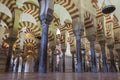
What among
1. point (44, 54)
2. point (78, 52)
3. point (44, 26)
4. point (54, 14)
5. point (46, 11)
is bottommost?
point (44, 54)

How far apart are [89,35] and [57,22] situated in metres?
2.73

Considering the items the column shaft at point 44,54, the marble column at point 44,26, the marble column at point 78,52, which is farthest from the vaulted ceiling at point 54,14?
the column shaft at point 44,54

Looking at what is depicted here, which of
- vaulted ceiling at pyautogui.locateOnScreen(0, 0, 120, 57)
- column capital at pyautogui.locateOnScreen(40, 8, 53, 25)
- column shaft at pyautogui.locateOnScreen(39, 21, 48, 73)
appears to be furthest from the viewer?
vaulted ceiling at pyautogui.locateOnScreen(0, 0, 120, 57)

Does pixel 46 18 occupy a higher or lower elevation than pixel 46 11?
lower

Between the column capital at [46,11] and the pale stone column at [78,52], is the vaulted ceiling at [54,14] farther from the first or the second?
the column capital at [46,11]

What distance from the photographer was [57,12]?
9172 millimetres

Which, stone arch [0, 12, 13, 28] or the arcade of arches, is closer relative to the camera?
the arcade of arches

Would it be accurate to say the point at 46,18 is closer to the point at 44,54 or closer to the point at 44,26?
the point at 44,26

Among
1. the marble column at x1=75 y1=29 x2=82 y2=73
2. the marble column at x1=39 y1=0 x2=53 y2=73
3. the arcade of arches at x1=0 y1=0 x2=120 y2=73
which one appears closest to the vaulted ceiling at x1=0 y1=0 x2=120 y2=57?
the arcade of arches at x1=0 y1=0 x2=120 y2=73

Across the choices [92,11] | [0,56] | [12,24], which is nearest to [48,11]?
[12,24]

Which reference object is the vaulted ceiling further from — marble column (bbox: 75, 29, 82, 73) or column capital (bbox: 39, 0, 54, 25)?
column capital (bbox: 39, 0, 54, 25)

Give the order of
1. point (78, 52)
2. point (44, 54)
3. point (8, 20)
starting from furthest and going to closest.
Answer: point (8, 20), point (78, 52), point (44, 54)

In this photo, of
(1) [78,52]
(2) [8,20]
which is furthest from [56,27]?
(1) [78,52]

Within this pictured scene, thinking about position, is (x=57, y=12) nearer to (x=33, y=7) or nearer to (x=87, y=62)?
(x=33, y=7)
